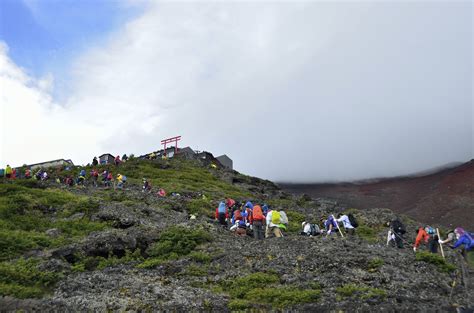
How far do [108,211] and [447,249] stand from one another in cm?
1819

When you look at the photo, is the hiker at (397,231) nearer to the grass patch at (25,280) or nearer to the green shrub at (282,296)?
the green shrub at (282,296)

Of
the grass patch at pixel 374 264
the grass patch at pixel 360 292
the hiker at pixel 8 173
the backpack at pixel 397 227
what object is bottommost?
the grass patch at pixel 360 292

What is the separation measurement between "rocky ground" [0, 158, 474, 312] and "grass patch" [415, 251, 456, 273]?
0.06 m

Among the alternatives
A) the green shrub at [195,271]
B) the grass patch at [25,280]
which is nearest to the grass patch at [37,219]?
the grass patch at [25,280]

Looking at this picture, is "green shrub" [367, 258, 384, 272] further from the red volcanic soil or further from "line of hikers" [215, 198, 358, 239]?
the red volcanic soil

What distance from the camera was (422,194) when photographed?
222 ft

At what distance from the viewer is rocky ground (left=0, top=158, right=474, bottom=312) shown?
13875 millimetres

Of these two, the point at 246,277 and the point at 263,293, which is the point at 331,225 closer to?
the point at 246,277

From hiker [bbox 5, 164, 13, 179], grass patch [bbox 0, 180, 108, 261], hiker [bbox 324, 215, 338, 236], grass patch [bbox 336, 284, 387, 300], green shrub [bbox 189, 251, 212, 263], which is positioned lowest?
grass patch [bbox 336, 284, 387, 300]

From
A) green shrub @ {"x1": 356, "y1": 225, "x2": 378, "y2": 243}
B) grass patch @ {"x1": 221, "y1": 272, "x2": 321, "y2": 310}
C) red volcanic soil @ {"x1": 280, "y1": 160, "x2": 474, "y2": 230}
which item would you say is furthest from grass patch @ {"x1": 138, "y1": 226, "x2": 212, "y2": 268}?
red volcanic soil @ {"x1": 280, "y1": 160, "x2": 474, "y2": 230}

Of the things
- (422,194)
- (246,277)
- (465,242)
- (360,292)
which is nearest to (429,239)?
(465,242)

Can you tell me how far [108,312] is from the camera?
1338 cm

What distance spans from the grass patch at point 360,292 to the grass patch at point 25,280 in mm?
9388

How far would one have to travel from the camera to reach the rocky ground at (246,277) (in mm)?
13875
